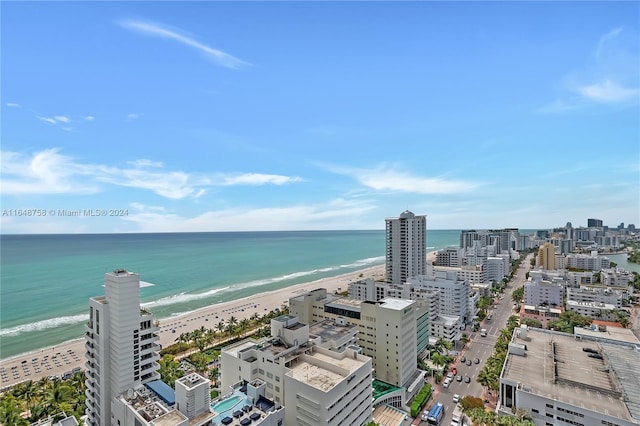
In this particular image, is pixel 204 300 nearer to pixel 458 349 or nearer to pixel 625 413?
pixel 458 349

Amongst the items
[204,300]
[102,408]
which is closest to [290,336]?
[102,408]

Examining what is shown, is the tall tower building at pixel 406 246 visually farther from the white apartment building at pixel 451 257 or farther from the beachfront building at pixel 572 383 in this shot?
the white apartment building at pixel 451 257

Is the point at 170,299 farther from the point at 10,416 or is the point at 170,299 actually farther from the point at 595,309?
the point at 595,309

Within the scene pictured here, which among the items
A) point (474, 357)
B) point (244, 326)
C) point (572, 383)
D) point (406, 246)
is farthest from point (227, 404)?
point (406, 246)

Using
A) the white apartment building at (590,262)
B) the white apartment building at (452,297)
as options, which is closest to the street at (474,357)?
the white apartment building at (452,297)

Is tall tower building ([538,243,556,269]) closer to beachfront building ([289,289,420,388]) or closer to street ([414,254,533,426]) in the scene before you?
street ([414,254,533,426])
